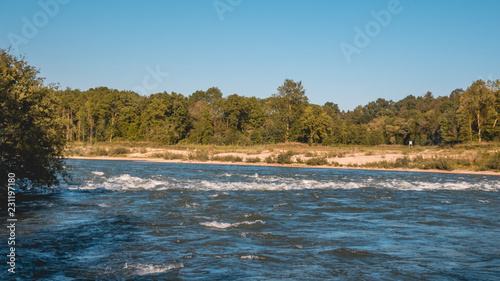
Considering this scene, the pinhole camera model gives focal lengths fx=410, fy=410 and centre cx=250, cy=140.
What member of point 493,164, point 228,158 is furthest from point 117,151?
point 493,164

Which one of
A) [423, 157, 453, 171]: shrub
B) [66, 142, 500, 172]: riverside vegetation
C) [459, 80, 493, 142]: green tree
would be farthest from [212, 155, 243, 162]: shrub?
[459, 80, 493, 142]: green tree

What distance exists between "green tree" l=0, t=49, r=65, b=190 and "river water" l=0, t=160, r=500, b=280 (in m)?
1.53

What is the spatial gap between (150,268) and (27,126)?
11095mm

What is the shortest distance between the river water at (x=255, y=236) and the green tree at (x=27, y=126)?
5.01ft

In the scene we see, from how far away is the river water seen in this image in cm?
816

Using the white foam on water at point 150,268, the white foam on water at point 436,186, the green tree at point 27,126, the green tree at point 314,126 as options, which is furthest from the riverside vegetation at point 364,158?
the green tree at point 314,126

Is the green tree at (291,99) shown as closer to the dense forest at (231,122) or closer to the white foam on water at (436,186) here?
the dense forest at (231,122)

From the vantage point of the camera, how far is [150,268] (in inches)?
320

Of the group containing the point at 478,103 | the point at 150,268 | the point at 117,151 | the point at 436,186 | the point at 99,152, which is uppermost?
the point at 478,103

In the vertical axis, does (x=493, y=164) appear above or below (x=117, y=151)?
below

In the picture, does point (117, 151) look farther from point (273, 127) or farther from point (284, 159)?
point (273, 127)

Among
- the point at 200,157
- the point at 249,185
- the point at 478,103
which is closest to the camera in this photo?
the point at 249,185

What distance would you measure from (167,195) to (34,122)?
21.2 ft

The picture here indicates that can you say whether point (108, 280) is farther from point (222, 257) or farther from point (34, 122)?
point (34, 122)
